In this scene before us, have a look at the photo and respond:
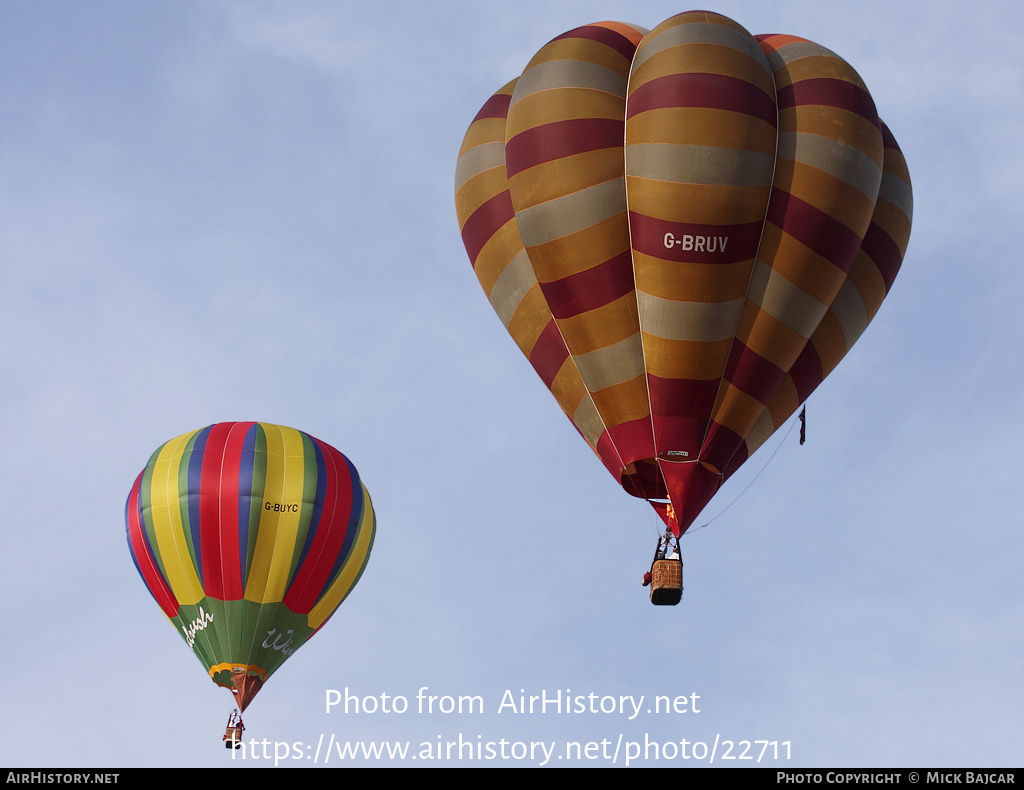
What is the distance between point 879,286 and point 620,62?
399 centimetres

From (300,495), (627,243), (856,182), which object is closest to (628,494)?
(627,243)

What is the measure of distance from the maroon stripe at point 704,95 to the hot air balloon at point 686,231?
0.02 meters

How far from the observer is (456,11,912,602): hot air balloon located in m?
18.0

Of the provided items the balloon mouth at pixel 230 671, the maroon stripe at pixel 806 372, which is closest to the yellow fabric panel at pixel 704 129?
the maroon stripe at pixel 806 372

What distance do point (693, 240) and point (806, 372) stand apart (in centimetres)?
233

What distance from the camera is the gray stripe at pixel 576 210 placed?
18.2 meters

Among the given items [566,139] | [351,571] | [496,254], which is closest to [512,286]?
[496,254]

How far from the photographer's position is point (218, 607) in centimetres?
2266

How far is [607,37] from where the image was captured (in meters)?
19.3

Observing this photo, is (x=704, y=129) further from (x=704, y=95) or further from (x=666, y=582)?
(x=666, y=582)

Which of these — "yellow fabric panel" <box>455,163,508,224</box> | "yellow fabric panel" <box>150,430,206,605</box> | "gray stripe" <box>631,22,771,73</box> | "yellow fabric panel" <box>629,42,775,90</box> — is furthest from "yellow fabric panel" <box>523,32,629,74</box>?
"yellow fabric panel" <box>150,430,206,605</box>

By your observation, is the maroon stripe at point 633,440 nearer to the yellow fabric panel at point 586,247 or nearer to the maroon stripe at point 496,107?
the yellow fabric panel at point 586,247

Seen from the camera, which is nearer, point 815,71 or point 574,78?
point 574,78

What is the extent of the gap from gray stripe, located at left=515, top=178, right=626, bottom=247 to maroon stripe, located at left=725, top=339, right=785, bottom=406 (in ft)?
6.70
